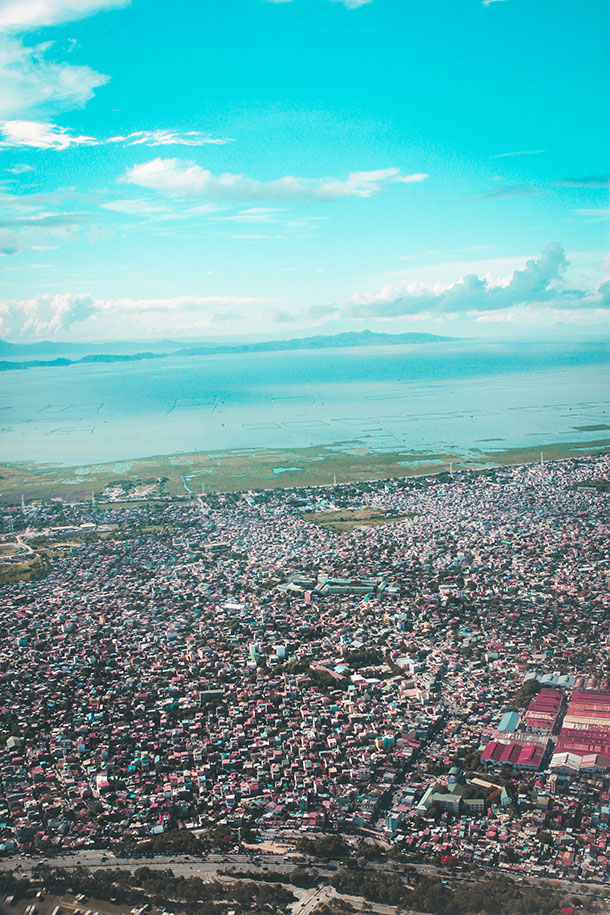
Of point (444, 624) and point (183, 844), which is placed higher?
point (444, 624)

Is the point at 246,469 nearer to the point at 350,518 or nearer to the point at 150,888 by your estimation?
the point at 350,518

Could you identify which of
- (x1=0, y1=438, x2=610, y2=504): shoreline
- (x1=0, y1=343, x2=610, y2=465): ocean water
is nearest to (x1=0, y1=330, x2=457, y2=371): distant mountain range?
(x1=0, y1=343, x2=610, y2=465): ocean water

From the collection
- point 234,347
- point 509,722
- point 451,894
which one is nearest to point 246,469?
point 509,722

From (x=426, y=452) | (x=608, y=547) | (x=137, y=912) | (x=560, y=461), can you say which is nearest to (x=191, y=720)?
(x=137, y=912)

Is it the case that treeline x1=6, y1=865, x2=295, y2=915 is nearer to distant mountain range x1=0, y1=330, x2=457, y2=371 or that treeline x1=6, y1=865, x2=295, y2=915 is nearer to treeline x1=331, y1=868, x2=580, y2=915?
treeline x1=331, y1=868, x2=580, y2=915

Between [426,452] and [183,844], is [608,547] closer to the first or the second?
[183,844]

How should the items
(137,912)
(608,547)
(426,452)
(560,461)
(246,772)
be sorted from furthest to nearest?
(426,452)
(560,461)
(608,547)
(246,772)
(137,912)

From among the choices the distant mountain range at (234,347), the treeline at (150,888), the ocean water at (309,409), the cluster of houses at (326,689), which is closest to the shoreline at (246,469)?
the ocean water at (309,409)
